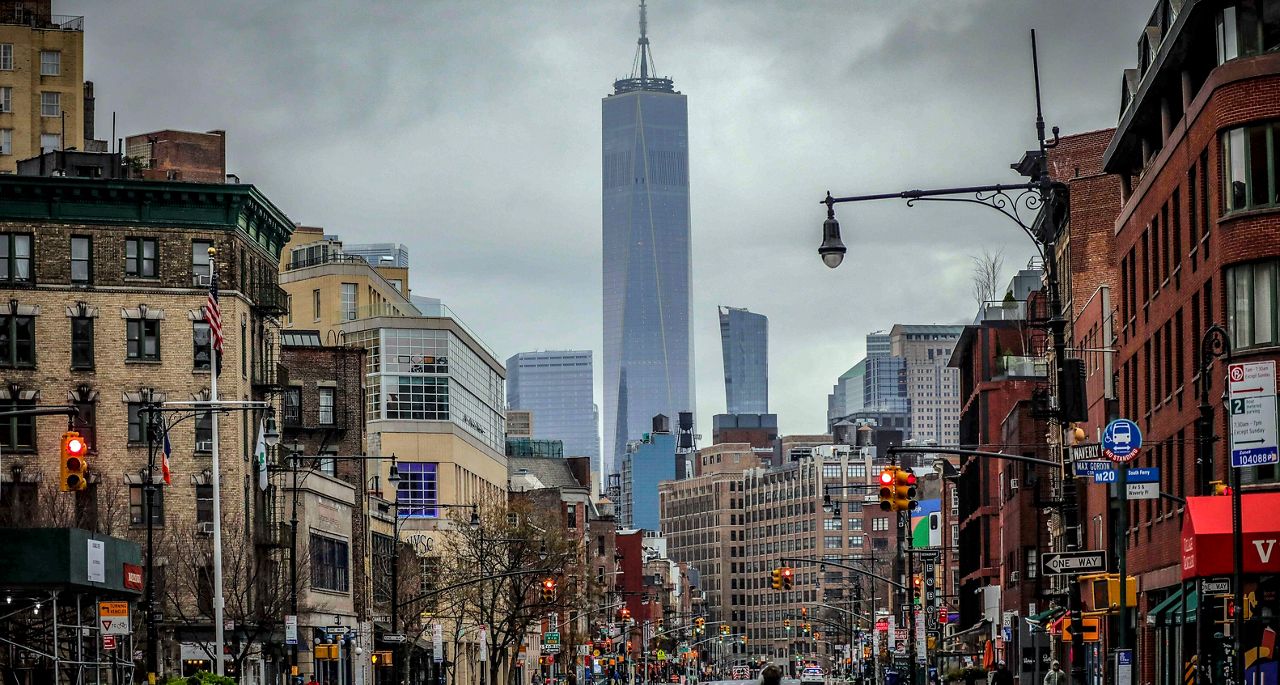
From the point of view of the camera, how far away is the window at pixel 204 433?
8725 centimetres

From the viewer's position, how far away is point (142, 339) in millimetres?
87188

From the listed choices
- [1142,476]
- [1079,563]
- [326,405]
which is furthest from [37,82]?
[1079,563]

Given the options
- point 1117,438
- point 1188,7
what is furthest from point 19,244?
point 1117,438

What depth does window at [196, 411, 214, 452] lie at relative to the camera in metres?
87.2

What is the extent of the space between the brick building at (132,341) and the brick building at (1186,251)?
39.0 metres

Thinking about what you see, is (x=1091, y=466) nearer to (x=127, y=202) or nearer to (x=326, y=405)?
(x=127, y=202)

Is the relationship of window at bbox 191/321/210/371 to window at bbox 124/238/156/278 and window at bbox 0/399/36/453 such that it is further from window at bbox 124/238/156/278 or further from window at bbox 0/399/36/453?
window at bbox 0/399/36/453

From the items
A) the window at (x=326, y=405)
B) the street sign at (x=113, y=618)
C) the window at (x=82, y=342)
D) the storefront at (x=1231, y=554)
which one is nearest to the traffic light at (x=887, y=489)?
the storefront at (x=1231, y=554)

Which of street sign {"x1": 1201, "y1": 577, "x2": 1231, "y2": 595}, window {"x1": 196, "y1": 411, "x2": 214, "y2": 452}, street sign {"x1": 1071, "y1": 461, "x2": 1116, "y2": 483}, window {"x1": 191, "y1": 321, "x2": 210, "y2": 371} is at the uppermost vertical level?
window {"x1": 191, "y1": 321, "x2": 210, "y2": 371}

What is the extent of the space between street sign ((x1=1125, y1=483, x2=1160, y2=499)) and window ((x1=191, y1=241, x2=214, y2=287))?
56415mm

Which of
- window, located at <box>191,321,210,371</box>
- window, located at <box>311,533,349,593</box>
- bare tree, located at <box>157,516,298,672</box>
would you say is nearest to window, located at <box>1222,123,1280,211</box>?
bare tree, located at <box>157,516,298,672</box>

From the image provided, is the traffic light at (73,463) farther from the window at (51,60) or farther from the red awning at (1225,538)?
the window at (51,60)

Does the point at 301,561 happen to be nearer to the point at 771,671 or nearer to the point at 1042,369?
the point at 1042,369

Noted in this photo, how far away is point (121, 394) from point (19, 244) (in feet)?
25.5
